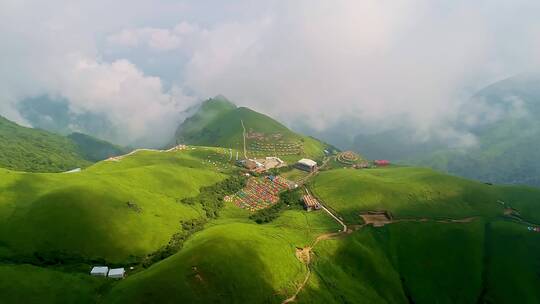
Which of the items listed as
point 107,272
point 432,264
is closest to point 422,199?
point 432,264

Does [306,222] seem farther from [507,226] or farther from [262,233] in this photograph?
[507,226]

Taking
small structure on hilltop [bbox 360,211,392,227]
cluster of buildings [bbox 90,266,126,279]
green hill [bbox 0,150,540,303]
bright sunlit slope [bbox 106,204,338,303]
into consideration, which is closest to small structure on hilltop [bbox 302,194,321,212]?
green hill [bbox 0,150,540,303]

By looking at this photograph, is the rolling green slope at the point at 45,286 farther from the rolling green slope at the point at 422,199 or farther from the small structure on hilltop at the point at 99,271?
the rolling green slope at the point at 422,199

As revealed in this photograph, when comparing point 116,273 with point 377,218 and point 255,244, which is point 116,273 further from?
point 377,218

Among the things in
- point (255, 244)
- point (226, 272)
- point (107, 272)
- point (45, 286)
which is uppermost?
point (255, 244)

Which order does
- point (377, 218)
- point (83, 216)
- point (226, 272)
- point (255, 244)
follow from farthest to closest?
1. point (377, 218)
2. point (83, 216)
3. point (255, 244)
4. point (226, 272)

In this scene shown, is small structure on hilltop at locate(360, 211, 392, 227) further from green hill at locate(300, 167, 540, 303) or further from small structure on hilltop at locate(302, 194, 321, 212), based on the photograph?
small structure on hilltop at locate(302, 194, 321, 212)

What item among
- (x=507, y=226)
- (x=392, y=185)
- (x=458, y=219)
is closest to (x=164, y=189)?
(x=392, y=185)
